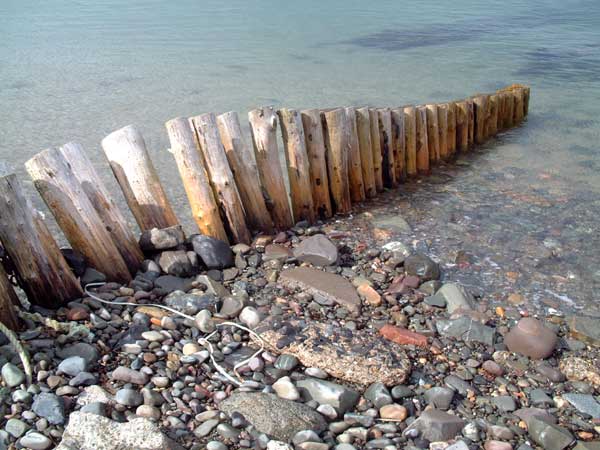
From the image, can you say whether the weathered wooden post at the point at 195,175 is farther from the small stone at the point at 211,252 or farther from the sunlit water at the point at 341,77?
→ the sunlit water at the point at 341,77

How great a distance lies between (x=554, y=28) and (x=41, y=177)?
21044mm

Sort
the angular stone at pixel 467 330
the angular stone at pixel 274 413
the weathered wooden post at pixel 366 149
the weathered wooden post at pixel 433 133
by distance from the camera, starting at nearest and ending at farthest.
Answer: the angular stone at pixel 274 413
the angular stone at pixel 467 330
the weathered wooden post at pixel 366 149
the weathered wooden post at pixel 433 133

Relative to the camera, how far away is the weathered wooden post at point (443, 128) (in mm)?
8289

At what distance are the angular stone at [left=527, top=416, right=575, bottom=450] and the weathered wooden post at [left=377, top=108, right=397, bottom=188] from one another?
4.27m

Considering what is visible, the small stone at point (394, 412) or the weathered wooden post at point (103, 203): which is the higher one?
the weathered wooden post at point (103, 203)

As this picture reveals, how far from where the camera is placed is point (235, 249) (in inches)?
217

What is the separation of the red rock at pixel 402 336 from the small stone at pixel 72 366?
210 cm

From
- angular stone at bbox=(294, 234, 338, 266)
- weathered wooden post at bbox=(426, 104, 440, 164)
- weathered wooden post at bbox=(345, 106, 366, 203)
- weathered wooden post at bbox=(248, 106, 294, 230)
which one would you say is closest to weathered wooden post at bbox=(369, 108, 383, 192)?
weathered wooden post at bbox=(345, 106, 366, 203)

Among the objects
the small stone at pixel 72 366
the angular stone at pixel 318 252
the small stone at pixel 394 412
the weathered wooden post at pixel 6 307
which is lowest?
the small stone at pixel 394 412

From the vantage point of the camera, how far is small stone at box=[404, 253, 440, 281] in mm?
5371

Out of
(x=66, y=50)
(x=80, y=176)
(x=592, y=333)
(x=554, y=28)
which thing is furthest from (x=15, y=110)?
(x=554, y=28)

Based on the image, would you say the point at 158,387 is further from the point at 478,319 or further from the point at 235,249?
the point at 478,319

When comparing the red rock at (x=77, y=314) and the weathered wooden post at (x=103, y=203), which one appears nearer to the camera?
the red rock at (x=77, y=314)

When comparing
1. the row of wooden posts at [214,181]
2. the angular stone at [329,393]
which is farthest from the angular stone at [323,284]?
the angular stone at [329,393]
